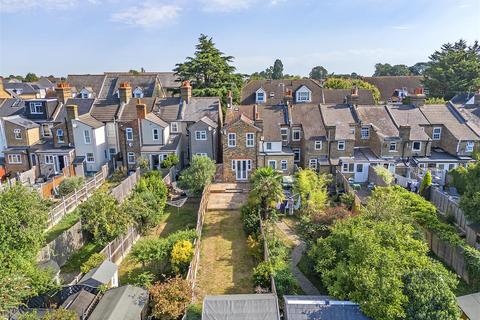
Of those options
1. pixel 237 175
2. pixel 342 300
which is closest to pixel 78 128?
pixel 237 175

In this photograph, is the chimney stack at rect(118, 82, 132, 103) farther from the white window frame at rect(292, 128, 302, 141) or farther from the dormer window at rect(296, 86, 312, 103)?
the dormer window at rect(296, 86, 312, 103)

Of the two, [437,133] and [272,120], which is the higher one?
[272,120]

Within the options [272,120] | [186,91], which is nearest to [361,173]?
[272,120]

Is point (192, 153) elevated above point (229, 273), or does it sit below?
above

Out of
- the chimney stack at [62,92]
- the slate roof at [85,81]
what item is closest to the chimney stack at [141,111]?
the chimney stack at [62,92]

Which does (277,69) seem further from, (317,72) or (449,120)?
(449,120)

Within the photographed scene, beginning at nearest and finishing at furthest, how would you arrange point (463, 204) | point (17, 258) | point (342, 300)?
point (342, 300)
point (17, 258)
point (463, 204)

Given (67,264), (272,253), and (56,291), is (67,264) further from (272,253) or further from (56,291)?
(272,253)
